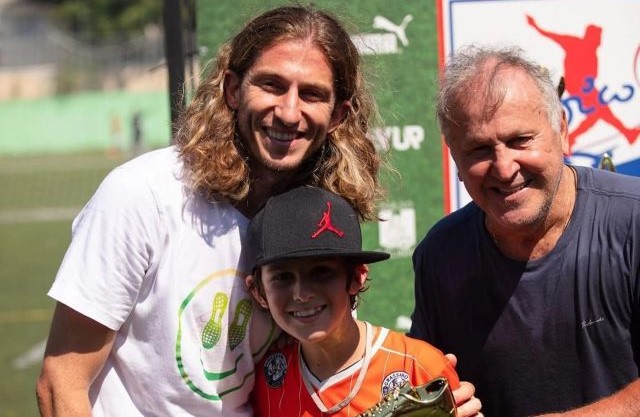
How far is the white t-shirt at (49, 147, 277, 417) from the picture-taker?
8.74 feet

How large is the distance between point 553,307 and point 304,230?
761mm

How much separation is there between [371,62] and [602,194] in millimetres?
1344

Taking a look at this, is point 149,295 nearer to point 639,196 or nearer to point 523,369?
point 523,369

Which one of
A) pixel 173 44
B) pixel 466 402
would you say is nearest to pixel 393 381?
pixel 466 402

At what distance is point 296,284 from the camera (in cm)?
277

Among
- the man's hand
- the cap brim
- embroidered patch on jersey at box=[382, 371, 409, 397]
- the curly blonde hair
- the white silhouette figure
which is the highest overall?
the white silhouette figure

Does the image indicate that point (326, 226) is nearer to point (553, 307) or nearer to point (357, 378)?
point (357, 378)

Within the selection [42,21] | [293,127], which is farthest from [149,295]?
[42,21]

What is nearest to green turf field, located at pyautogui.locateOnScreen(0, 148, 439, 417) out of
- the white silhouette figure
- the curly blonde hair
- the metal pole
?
the white silhouette figure

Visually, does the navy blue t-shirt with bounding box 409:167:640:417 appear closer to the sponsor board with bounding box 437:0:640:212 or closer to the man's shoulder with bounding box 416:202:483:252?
the man's shoulder with bounding box 416:202:483:252

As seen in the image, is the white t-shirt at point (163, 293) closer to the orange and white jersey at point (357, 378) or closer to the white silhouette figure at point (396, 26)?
the orange and white jersey at point (357, 378)

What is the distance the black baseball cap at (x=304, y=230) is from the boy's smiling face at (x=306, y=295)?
44 mm

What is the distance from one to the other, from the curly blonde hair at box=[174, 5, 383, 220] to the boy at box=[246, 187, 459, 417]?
0.12 metres

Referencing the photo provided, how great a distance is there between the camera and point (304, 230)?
109 inches
